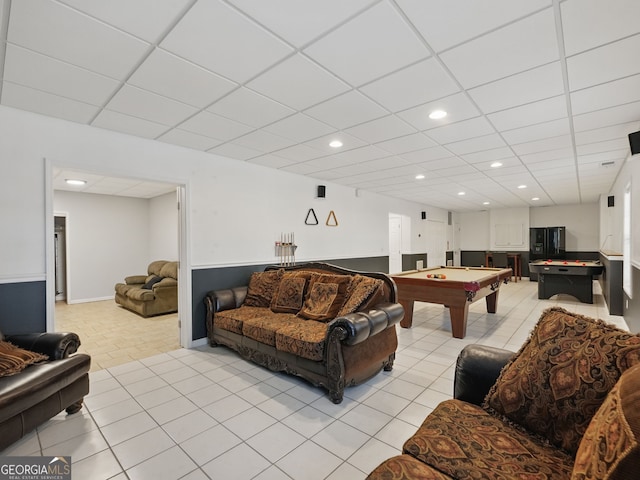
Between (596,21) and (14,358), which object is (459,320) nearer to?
(596,21)

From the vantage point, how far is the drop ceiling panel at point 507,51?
180cm

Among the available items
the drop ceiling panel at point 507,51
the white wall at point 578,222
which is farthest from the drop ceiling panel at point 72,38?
the white wall at point 578,222

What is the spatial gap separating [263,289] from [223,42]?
298 cm

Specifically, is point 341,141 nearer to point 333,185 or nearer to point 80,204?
point 333,185

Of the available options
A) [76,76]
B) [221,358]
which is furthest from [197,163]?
[221,358]

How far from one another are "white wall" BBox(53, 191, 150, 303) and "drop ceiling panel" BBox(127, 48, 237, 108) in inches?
242

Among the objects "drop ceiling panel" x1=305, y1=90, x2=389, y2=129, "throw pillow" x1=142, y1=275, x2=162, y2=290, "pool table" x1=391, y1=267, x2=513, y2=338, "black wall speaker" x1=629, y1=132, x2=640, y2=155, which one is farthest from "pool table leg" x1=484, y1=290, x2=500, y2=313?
"throw pillow" x1=142, y1=275, x2=162, y2=290

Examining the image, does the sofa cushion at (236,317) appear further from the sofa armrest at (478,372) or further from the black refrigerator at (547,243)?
the black refrigerator at (547,243)

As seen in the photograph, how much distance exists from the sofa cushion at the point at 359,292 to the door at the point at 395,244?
5.85 m

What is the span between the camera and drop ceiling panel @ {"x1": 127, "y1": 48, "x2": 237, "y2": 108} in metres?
2.14

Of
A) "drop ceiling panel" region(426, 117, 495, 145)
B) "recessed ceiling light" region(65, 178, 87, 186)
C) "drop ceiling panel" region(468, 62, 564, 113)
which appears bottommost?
"recessed ceiling light" region(65, 178, 87, 186)

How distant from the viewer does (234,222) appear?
4531mm

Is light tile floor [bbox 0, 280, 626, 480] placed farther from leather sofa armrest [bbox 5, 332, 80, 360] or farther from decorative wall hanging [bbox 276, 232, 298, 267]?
decorative wall hanging [bbox 276, 232, 298, 267]

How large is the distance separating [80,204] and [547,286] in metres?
10.9
